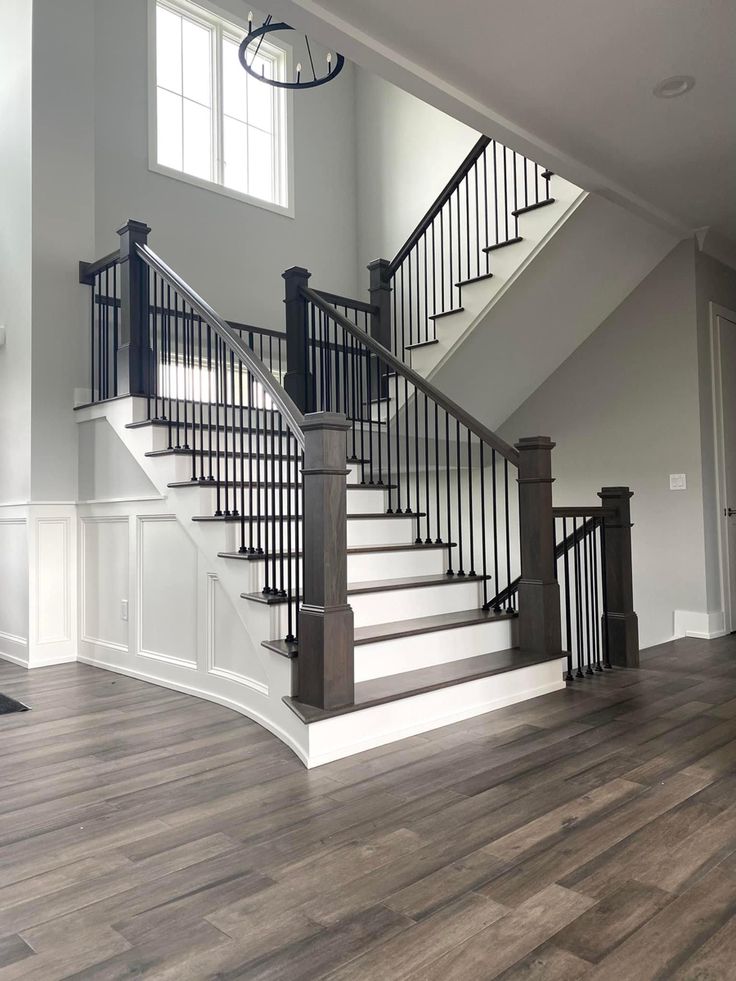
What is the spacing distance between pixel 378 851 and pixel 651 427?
4.41m

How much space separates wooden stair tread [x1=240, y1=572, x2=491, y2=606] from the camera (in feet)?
10.8

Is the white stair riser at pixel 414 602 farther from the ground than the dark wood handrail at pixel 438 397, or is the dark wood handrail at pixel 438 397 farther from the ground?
the dark wood handrail at pixel 438 397

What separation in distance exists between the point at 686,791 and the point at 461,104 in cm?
317

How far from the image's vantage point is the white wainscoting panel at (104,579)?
4500 mm

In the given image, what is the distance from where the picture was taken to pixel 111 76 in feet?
20.1

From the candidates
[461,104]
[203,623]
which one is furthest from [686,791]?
[461,104]

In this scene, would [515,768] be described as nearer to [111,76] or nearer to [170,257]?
[170,257]

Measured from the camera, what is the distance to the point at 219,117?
22.9 feet

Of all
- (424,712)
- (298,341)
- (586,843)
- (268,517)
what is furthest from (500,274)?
(586,843)

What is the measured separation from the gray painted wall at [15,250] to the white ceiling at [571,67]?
9.39 feet

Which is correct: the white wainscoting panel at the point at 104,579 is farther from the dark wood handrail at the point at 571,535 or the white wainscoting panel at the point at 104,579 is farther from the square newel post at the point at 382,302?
the square newel post at the point at 382,302

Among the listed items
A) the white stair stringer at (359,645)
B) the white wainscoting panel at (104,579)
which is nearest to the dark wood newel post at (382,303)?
the white stair stringer at (359,645)

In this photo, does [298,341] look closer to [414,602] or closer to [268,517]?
[268,517]

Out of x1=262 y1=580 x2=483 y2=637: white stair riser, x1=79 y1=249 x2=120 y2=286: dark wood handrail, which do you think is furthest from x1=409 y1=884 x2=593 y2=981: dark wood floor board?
x1=79 y1=249 x2=120 y2=286: dark wood handrail
